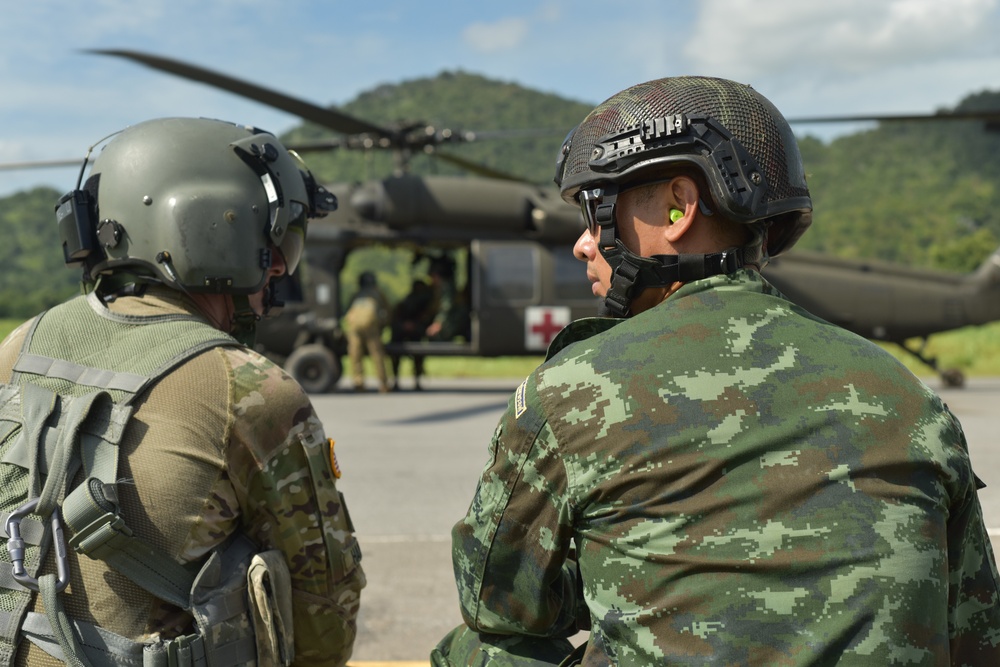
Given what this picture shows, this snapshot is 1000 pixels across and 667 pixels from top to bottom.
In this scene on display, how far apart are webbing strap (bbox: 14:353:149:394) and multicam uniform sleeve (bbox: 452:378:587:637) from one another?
689 mm

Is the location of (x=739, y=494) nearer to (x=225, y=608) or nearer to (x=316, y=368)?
(x=225, y=608)

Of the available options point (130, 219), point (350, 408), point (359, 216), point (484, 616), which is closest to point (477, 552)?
point (484, 616)

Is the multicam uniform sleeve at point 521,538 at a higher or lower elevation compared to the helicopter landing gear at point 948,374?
higher

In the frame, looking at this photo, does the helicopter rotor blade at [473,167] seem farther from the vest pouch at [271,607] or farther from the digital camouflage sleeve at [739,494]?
the digital camouflage sleeve at [739,494]

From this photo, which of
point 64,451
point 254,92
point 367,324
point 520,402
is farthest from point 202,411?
point 367,324

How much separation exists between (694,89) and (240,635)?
1329 millimetres

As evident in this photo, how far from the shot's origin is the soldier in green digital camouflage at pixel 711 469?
4.54ft

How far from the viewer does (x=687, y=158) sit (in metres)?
1.64

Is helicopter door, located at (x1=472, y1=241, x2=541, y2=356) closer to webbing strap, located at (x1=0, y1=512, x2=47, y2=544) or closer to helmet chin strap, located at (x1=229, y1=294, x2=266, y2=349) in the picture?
helmet chin strap, located at (x1=229, y1=294, x2=266, y2=349)

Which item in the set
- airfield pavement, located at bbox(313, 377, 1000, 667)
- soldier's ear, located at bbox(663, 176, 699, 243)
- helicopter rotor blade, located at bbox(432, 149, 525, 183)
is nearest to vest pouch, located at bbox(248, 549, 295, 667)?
soldier's ear, located at bbox(663, 176, 699, 243)

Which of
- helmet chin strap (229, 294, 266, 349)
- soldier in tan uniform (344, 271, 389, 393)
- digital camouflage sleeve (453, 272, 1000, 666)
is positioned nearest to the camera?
digital camouflage sleeve (453, 272, 1000, 666)

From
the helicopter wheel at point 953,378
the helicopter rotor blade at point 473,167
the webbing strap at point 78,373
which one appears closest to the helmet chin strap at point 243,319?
the webbing strap at point 78,373

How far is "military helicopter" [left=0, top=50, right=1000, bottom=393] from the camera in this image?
13242 millimetres

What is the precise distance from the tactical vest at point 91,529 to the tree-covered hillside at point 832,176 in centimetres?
3243
